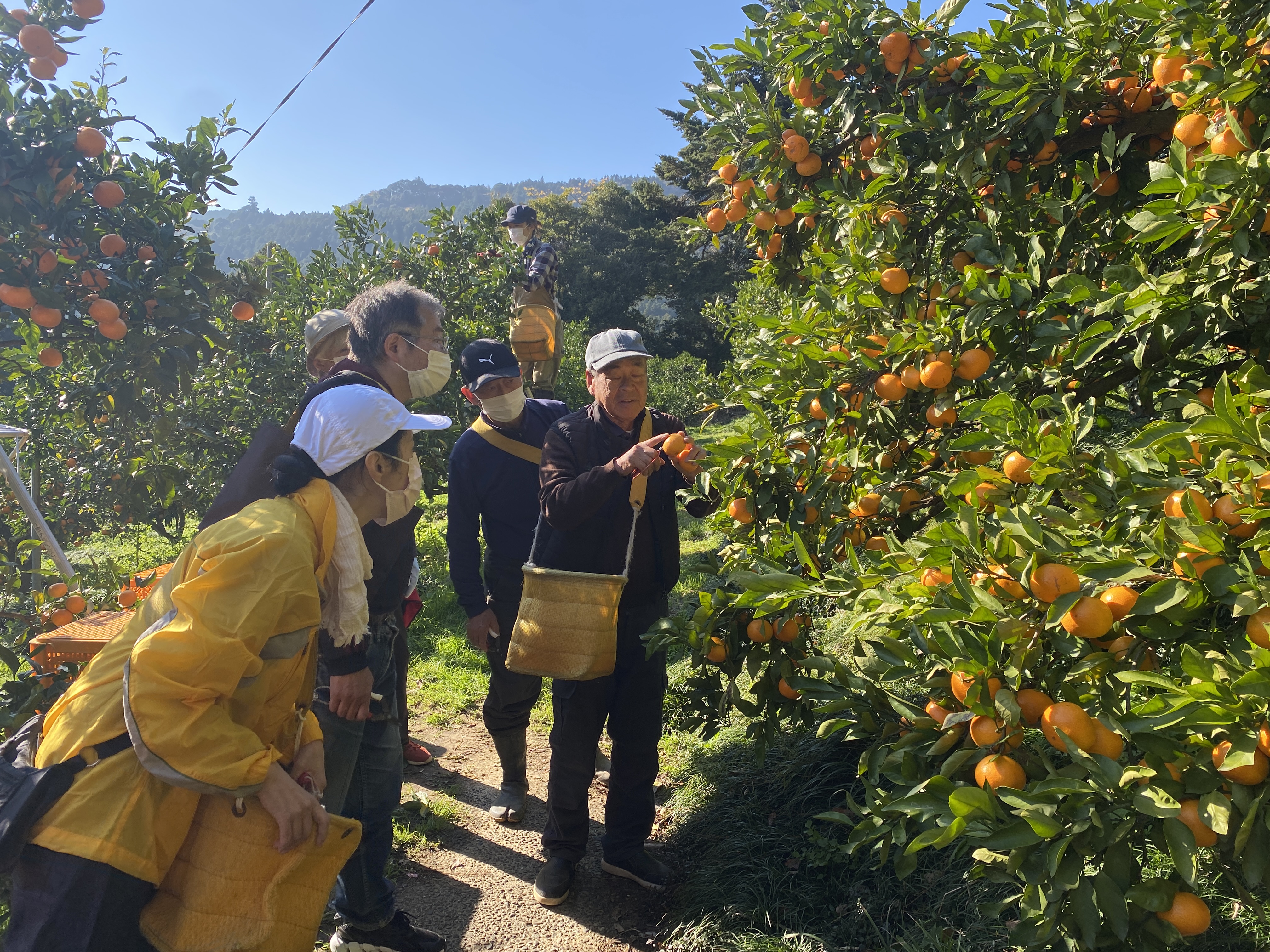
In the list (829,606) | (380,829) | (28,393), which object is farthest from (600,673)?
(28,393)

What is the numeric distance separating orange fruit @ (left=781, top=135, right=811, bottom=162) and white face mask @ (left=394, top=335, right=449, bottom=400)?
52.0 inches

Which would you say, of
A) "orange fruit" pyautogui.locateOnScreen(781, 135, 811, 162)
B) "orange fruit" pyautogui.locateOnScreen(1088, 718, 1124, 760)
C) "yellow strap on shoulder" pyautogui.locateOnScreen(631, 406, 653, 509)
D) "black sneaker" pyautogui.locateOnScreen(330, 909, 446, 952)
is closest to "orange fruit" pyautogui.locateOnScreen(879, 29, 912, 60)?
"orange fruit" pyautogui.locateOnScreen(781, 135, 811, 162)

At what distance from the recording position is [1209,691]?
3.39 ft

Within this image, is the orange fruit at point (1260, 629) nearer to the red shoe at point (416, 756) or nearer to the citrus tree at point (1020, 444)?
the citrus tree at point (1020, 444)

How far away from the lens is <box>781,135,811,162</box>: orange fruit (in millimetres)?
2316

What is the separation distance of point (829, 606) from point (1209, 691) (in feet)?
3.08

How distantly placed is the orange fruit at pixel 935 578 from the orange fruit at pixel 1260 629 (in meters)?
0.44

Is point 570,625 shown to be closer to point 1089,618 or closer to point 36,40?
point 1089,618

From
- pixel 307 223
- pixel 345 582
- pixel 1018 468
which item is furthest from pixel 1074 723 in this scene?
pixel 307 223

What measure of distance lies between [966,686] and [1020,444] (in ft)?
1.48

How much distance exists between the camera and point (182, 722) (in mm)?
1572

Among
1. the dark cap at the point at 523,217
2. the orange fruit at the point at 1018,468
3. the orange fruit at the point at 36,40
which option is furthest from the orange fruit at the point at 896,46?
the dark cap at the point at 523,217

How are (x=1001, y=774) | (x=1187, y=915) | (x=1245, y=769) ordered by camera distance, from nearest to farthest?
(x=1245, y=769)
(x=1187, y=915)
(x=1001, y=774)

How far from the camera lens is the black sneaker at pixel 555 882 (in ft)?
9.67
